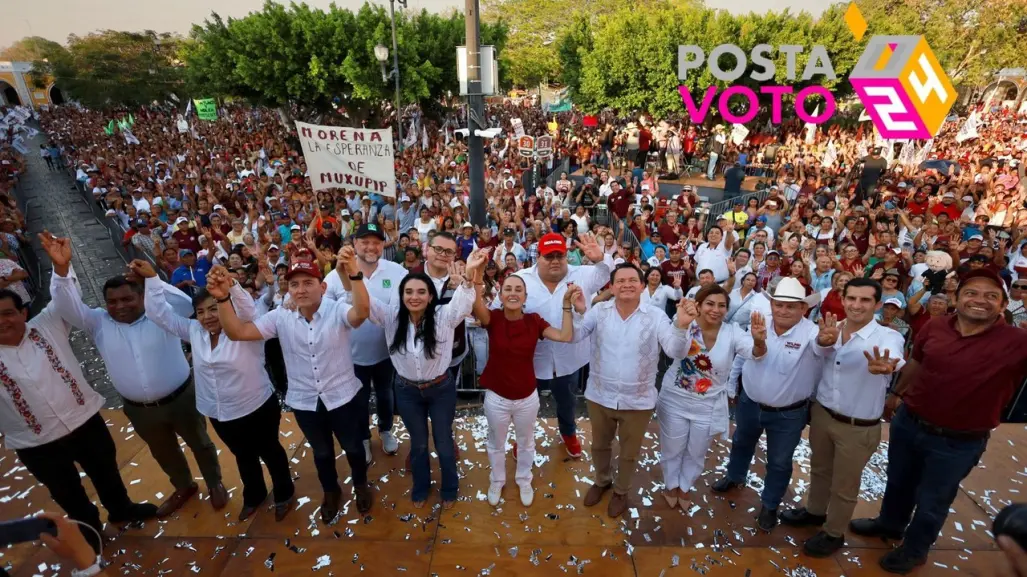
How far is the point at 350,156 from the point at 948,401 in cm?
627

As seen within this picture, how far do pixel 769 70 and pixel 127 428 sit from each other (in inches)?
930

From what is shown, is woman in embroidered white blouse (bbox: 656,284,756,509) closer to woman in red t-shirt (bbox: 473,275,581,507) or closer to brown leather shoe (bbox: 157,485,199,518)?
woman in red t-shirt (bbox: 473,275,581,507)

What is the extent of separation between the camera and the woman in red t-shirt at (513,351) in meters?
3.49

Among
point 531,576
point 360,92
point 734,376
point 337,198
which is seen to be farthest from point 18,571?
point 360,92

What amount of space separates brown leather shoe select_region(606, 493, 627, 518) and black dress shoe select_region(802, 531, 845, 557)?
4.04 ft

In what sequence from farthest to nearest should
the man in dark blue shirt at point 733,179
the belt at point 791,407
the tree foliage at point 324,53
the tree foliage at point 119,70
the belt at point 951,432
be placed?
the tree foliage at point 119,70
the tree foliage at point 324,53
the man in dark blue shirt at point 733,179
the belt at point 791,407
the belt at point 951,432

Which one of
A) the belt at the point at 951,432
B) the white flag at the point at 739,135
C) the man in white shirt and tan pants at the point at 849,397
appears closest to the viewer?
the belt at the point at 951,432

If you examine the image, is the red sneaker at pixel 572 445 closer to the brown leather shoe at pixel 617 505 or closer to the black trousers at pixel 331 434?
the brown leather shoe at pixel 617 505

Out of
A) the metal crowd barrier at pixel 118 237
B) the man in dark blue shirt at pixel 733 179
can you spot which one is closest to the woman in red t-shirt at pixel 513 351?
the metal crowd barrier at pixel 118 237

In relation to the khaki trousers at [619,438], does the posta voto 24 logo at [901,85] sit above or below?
above

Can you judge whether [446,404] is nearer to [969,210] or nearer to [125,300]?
[125,300]

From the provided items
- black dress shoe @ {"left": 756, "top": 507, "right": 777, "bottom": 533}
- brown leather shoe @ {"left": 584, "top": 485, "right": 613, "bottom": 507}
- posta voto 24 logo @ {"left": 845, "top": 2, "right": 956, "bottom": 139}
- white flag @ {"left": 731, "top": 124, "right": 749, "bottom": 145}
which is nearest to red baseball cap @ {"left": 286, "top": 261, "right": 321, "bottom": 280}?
brown leather shoe @ {"left": 584, "top": 485, "right": 613, "bottom": 507}

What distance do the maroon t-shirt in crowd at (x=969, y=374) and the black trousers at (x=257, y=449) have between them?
13.7 ft

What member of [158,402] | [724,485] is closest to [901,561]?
[724,485]
